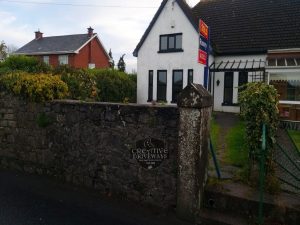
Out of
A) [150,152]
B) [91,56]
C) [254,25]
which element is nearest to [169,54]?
[254,25]

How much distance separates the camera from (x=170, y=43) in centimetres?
2034

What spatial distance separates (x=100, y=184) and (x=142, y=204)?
45.0 inches

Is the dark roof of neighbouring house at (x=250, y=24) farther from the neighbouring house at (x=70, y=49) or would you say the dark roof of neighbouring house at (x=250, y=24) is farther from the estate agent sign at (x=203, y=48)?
the neighbouring house at (x=70, y=49)

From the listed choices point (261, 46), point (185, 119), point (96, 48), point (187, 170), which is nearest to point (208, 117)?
point (185, 119)

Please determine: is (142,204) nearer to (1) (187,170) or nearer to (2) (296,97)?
(1) (187,170)

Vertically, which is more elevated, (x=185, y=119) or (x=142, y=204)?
(x=185, y=119)

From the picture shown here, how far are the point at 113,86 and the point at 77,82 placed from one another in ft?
36.1

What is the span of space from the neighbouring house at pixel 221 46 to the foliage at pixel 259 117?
1074 cm

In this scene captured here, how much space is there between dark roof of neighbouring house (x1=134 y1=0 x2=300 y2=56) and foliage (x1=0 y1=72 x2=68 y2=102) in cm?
1319

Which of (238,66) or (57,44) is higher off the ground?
(57,44)

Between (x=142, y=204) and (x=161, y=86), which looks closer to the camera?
(x=142, y=204)

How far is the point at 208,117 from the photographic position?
585 cm

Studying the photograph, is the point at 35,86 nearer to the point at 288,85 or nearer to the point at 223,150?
the point at 223,150

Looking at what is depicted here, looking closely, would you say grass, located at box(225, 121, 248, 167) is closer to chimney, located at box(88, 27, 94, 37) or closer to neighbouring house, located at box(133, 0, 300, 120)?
neighbouring house, located at box(133, 0, 300, 120)
